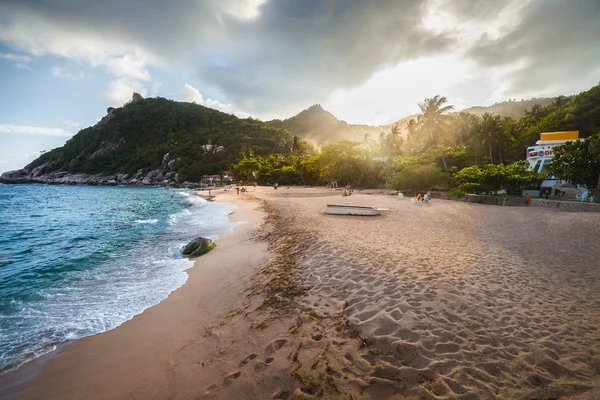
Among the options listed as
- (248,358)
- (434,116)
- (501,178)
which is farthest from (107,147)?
(248,358)

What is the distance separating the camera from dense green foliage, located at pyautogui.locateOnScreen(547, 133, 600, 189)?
1842 cm

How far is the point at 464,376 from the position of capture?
3.35 m

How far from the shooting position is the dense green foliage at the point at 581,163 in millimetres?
18422

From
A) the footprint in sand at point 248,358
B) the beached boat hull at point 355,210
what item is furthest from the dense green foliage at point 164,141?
the footprint in sand at point 248,358

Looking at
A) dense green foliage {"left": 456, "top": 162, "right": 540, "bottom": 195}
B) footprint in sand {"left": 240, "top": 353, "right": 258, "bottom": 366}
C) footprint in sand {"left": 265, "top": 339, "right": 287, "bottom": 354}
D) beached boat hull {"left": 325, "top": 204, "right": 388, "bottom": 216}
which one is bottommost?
footprint in sand {"left": 240, "top": 353, "right": 258, "bottom": 366}

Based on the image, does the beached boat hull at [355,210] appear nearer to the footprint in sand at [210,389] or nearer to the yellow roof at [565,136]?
the footprint in sand at [210,389]

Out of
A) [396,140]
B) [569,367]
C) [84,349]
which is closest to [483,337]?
[569,367]

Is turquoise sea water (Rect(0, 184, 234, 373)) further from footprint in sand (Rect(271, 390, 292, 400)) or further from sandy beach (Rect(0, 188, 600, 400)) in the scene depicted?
footprint in sand (Rect(271, 390, 292, 400))

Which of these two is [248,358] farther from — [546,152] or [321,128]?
[321,128]

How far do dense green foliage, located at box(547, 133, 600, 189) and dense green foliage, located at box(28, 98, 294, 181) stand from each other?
92.3m

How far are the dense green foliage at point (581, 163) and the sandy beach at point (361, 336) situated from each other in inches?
643

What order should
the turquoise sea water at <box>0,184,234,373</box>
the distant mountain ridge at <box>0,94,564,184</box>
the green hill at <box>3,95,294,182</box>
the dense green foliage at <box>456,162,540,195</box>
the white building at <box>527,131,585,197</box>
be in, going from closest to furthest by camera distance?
the turquoise sea water at <box>0,184,234,373</box> → the dense green foliage at <box>456,162,540,195</box> → the white building at <box>527,131,585,197</box> → the distant mountain ridge at <box>0,94,564,184</box> → the green hill at <box>3,95,294,182</box>

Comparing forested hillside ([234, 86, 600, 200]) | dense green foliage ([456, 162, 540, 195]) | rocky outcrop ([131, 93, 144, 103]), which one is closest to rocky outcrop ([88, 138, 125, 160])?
rocky outcrop ([131, 93, 144, 103])

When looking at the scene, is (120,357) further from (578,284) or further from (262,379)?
(578,284)
